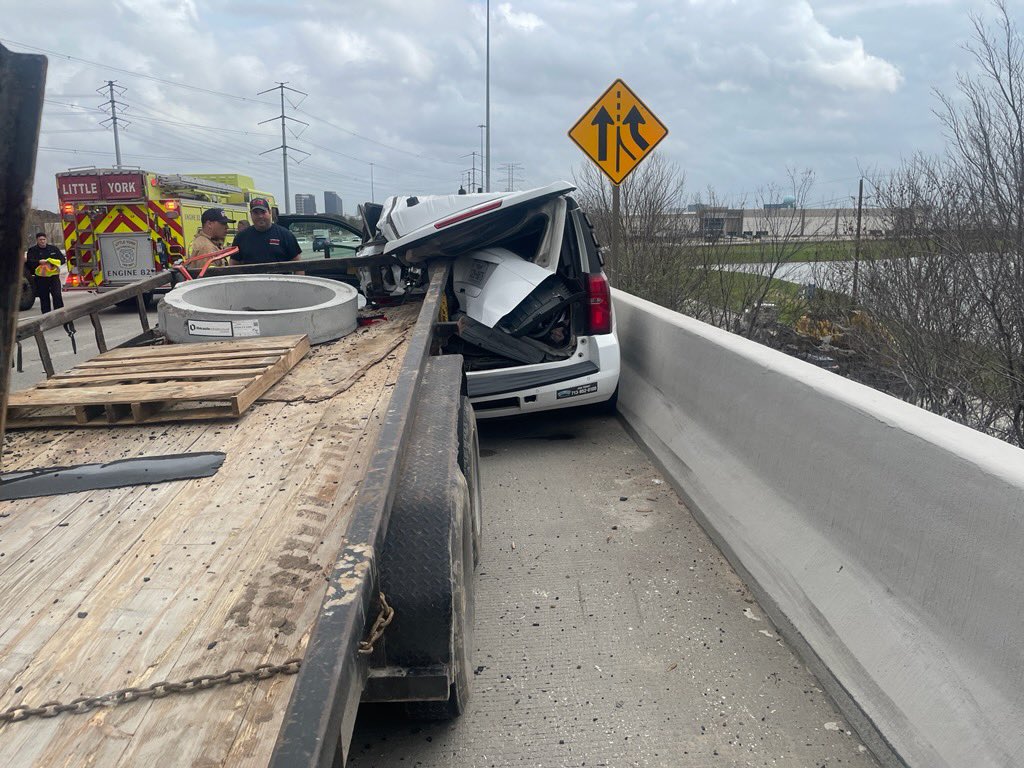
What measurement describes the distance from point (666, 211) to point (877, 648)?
1101cm

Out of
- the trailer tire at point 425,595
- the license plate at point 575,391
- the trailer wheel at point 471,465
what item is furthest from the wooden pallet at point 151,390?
the license plate at point 575,391

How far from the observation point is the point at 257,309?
→ 20.8 feet

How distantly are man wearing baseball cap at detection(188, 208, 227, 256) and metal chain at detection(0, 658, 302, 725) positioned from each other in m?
7.09

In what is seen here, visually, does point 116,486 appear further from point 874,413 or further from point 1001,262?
point 1001,262

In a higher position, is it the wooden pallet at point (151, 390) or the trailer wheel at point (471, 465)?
the wooden pallet at point (151, 390)

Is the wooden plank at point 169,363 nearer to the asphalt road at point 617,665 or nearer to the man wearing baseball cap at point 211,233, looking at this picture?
the asphalt road at point 617,665

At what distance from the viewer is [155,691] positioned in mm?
1784

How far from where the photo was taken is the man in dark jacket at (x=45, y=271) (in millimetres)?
15508

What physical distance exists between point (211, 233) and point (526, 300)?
4101 mm

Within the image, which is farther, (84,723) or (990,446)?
(990,446)

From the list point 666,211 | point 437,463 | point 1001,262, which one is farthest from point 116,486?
point 666,211

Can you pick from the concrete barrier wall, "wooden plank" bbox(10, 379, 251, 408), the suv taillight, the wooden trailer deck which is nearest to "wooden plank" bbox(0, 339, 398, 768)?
the wooden trailer deck

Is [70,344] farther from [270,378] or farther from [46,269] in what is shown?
[270,378]

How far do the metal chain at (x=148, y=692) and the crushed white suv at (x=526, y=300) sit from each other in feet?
13.4
